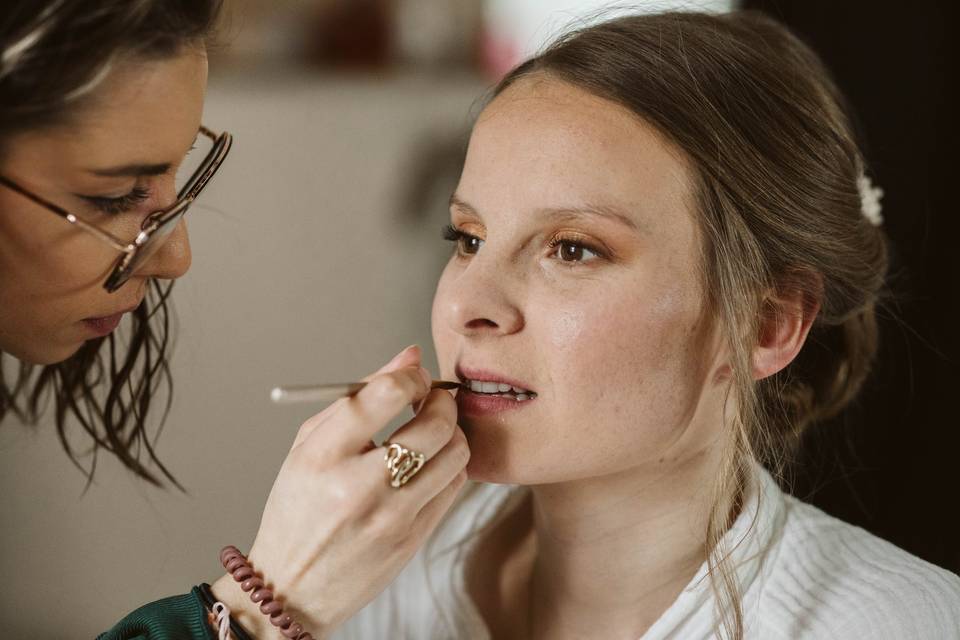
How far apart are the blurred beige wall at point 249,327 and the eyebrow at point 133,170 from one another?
730mm

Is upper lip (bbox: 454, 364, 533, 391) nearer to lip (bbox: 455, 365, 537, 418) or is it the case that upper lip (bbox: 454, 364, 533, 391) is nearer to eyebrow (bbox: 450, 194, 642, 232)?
lip (bbox: 455, 365, 537, 418)

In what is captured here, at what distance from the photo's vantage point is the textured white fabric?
1174 millimetres

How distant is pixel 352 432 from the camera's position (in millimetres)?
973

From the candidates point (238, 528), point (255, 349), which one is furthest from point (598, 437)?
point (255, 349)

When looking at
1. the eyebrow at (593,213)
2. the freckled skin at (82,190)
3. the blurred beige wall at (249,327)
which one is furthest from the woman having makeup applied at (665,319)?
the blurred beige wall at (249,327)

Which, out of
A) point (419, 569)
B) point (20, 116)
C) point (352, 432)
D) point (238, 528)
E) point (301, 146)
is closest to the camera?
point (20, 116)

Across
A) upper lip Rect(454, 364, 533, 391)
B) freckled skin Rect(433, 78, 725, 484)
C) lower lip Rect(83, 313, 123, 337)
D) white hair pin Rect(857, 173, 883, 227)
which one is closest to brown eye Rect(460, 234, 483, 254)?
freckled skin Rect(433, 78, 725, 484)

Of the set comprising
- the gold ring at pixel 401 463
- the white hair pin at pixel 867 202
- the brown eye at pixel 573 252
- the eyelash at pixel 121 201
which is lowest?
the gold ring at pixel 401 463

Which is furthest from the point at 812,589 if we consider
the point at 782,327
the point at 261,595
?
the point at 261,595

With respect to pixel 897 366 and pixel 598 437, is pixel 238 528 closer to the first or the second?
pixel 598 437

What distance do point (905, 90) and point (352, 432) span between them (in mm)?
1420

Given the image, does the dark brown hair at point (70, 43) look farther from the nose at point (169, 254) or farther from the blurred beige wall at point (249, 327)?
the blurred beige wall at point (249, 327)

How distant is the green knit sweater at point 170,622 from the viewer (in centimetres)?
99

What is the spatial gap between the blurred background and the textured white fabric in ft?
0.95
